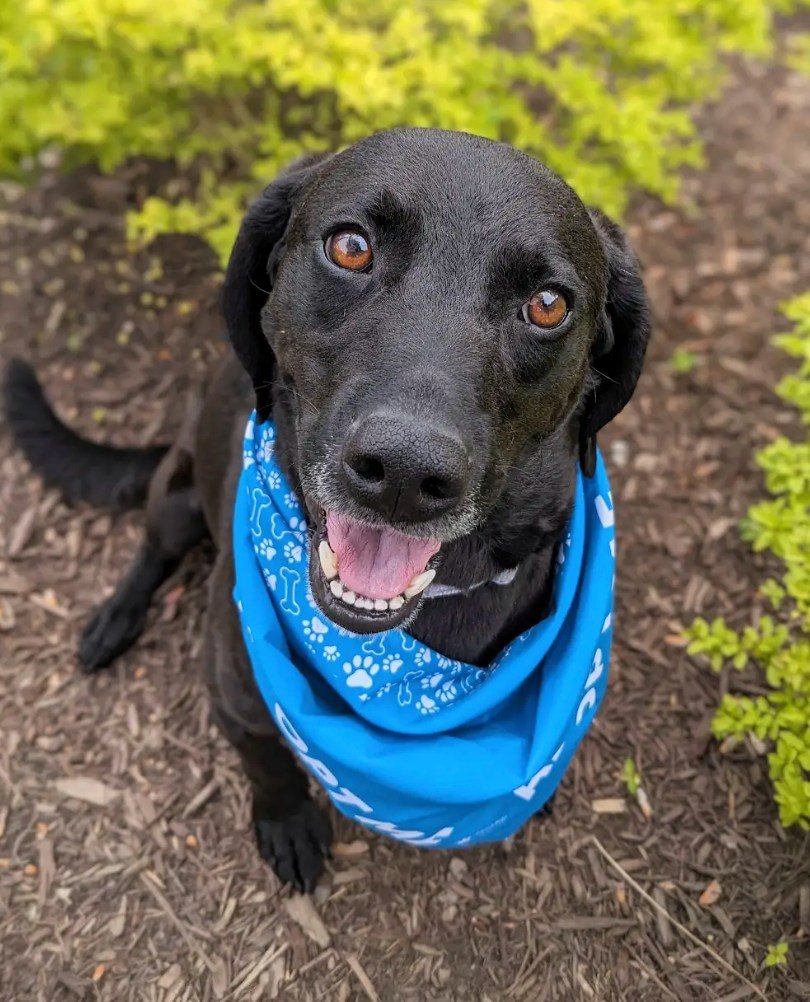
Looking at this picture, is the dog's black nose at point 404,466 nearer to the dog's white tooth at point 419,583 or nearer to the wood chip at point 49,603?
the dog's white tooth at point 419,583

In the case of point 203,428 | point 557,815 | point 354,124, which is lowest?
point 557,815

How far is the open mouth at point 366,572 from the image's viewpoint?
6.60 ft

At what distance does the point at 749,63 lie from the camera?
5.55m

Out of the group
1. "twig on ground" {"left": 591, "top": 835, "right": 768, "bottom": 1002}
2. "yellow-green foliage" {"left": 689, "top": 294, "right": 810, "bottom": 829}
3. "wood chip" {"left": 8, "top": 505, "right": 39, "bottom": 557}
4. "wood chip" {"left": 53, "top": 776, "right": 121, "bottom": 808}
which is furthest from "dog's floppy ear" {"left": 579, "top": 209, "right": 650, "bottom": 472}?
"wood chip" {"left": 8, "top": 505, "right": 39, "bottom": 557}

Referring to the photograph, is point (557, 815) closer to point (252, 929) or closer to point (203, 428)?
point (252, 929)

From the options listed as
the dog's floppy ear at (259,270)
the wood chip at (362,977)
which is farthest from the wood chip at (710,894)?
the dog's floppy ear at (259,270)

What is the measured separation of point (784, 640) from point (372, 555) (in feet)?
6.41

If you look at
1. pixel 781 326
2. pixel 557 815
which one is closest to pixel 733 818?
pixel 557 815

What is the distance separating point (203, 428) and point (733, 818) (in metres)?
2.32

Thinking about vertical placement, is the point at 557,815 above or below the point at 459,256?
below

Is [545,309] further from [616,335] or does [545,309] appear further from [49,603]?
[49,603]

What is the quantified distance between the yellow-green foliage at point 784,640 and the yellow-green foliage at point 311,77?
1176 millimetres

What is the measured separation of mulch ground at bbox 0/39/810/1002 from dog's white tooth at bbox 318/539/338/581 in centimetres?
137

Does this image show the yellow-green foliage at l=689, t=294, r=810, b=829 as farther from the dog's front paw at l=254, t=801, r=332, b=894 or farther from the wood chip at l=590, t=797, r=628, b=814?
the dog's front paw at l=254, t=801, r=332, b=894
